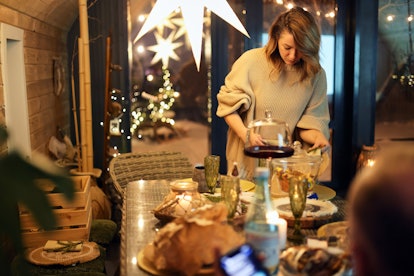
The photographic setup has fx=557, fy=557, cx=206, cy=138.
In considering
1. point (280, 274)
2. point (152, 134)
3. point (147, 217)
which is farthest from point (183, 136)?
point (280, 274)

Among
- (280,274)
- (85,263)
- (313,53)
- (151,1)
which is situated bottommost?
(85,263)

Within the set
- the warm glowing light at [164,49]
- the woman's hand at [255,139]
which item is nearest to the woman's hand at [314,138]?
the woman's hand at [255,139]

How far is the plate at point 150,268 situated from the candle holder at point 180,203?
292mm

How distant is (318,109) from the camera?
9.68 ft

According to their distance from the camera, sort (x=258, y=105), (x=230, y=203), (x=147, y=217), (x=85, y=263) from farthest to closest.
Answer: (x=258, y=105) → (x=85, y=263) → (x=147, y=217) → (x=230, y=203)

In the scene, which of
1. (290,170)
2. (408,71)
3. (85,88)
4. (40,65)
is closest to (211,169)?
(290,170)

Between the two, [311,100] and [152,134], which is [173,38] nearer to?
[152,134]

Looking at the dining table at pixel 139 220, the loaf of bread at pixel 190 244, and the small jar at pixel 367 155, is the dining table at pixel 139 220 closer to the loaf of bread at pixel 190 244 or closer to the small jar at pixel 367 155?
the loaf of bread at pixel 190 244

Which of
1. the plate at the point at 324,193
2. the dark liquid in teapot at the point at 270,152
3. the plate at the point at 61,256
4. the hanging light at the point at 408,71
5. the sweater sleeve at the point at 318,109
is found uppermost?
the hanging light at the point at 408,71

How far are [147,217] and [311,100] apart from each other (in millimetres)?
1292

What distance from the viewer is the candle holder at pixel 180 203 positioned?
6.34 ft

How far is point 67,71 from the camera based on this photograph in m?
5.10

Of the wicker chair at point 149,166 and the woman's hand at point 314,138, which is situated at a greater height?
the woman's hand at point 314,138

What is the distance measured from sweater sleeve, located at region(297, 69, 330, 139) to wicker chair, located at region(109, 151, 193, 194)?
73cm
